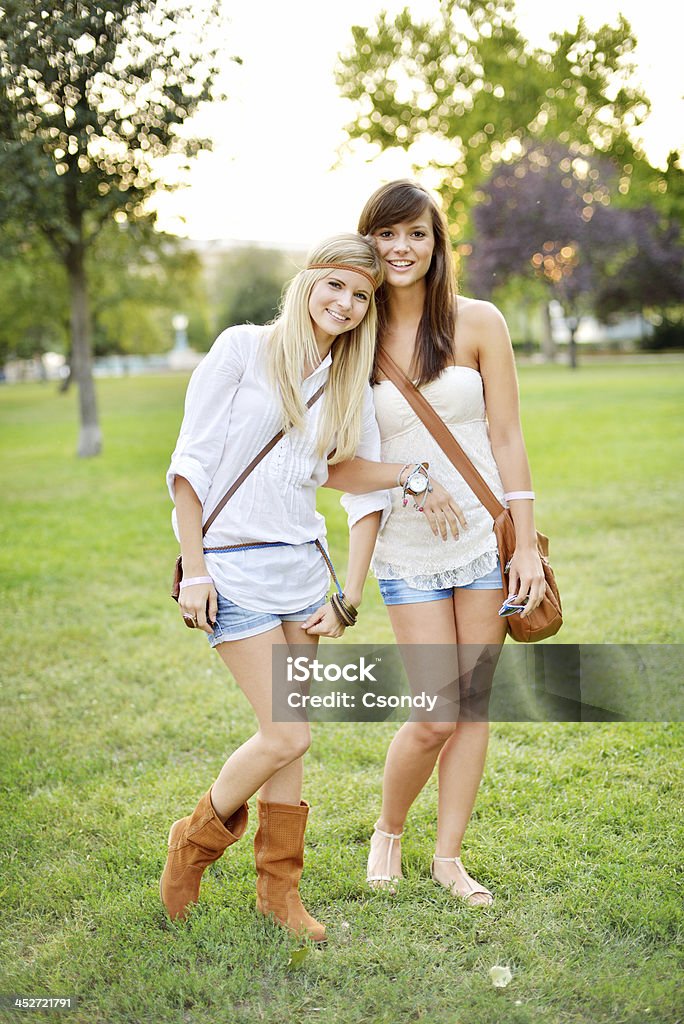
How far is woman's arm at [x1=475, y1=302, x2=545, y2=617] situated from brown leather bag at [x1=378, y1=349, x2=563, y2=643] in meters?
0.03

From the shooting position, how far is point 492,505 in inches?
120

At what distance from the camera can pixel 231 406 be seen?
2639mm

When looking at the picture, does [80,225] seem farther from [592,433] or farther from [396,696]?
[396,696]

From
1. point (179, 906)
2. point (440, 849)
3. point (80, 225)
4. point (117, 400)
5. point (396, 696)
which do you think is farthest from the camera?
point (117, 400)

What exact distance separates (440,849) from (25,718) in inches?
100

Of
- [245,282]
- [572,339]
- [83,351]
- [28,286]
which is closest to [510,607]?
[83,351]

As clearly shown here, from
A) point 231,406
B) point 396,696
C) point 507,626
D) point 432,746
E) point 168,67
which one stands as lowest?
point 396,696

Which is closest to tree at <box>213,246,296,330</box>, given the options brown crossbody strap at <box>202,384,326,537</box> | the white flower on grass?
brown crossbody strap at <box>202,384,326,537</box>

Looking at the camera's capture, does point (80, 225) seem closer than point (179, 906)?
No

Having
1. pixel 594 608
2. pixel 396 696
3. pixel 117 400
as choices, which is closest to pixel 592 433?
pixel 594 608

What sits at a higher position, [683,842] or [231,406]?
[231,406]

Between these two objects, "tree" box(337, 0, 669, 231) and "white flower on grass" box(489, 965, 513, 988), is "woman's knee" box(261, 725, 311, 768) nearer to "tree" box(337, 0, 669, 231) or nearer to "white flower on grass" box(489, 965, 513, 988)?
"white flower on grass" box(489, 965, 513, 988)

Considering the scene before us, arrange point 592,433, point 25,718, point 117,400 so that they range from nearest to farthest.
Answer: point 25,718 → point 592,433 → point 117,400

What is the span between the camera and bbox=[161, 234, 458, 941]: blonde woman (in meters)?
2.63
